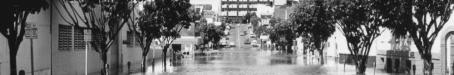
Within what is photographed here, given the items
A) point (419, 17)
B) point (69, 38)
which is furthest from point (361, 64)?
point (69, 38)

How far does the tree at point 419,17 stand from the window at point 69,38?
1280 cm

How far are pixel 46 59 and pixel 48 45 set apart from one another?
22.6 inches

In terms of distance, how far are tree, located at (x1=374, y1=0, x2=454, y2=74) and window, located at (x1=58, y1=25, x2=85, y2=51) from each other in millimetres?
12803

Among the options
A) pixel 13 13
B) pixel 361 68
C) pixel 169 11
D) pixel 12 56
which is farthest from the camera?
pixel 169 11

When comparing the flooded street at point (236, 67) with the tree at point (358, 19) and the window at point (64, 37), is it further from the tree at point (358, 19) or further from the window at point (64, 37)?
the window at point (64, 37)

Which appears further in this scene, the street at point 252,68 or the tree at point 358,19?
the street at point 252,68

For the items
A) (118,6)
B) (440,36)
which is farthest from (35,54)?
(440,36)

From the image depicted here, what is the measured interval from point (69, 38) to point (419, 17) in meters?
16.1

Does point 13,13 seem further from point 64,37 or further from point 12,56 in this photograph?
point 64,37

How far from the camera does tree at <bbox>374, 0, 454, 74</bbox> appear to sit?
80.2ft

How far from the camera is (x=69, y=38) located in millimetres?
32625

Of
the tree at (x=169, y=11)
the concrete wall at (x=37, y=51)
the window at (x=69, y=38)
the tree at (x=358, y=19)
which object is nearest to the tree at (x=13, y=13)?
the concrete wall at (x=37, y=51)

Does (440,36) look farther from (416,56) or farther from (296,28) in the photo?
(296,28)

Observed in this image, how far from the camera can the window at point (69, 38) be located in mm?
31059
